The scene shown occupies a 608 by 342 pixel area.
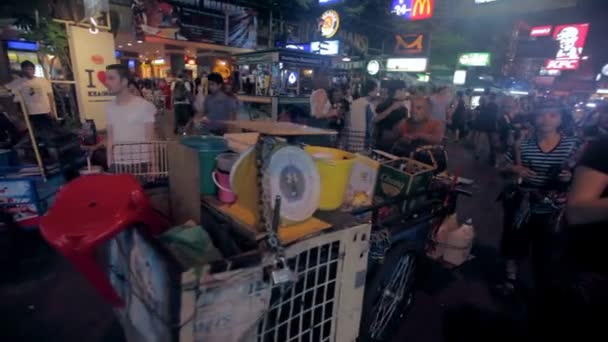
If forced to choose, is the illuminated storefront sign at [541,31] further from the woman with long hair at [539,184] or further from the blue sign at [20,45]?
the blue sign at [20,45]

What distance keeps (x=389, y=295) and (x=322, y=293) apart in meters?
1.00

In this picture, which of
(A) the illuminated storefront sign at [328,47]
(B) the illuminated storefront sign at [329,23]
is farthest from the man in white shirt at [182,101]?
(B) the illuminated storefront sign at [329,23]

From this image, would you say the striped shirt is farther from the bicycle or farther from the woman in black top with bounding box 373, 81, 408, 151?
the woman in black top with bounding box 373, 81, 408, 151

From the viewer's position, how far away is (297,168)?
1441 millimetres

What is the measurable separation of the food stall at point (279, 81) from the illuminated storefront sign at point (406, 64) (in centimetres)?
626

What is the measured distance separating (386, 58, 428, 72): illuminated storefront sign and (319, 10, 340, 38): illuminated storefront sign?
3689 millimetres

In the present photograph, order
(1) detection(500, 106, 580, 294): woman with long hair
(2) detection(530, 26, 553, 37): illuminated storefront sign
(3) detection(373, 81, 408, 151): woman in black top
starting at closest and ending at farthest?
(1) detection(500, 106, 580, 294): woman with long hair, (3) detection(373, 81, 408, 151): woman in black top, (2) detection(530, 26, 553, 37): illuminated storefront sign

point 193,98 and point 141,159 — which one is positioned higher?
point 193,98

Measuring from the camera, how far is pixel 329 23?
38.8 feet

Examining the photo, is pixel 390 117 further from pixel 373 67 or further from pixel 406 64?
pixel 406 64

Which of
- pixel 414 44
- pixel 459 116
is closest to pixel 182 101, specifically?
pixel 414 44

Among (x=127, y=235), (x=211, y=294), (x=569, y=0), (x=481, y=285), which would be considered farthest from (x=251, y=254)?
(x=569, y=0)

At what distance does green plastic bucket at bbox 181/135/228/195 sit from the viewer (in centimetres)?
160

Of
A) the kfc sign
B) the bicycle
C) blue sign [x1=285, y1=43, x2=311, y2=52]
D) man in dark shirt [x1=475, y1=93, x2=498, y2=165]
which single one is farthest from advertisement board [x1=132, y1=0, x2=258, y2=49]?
the kfc sign
